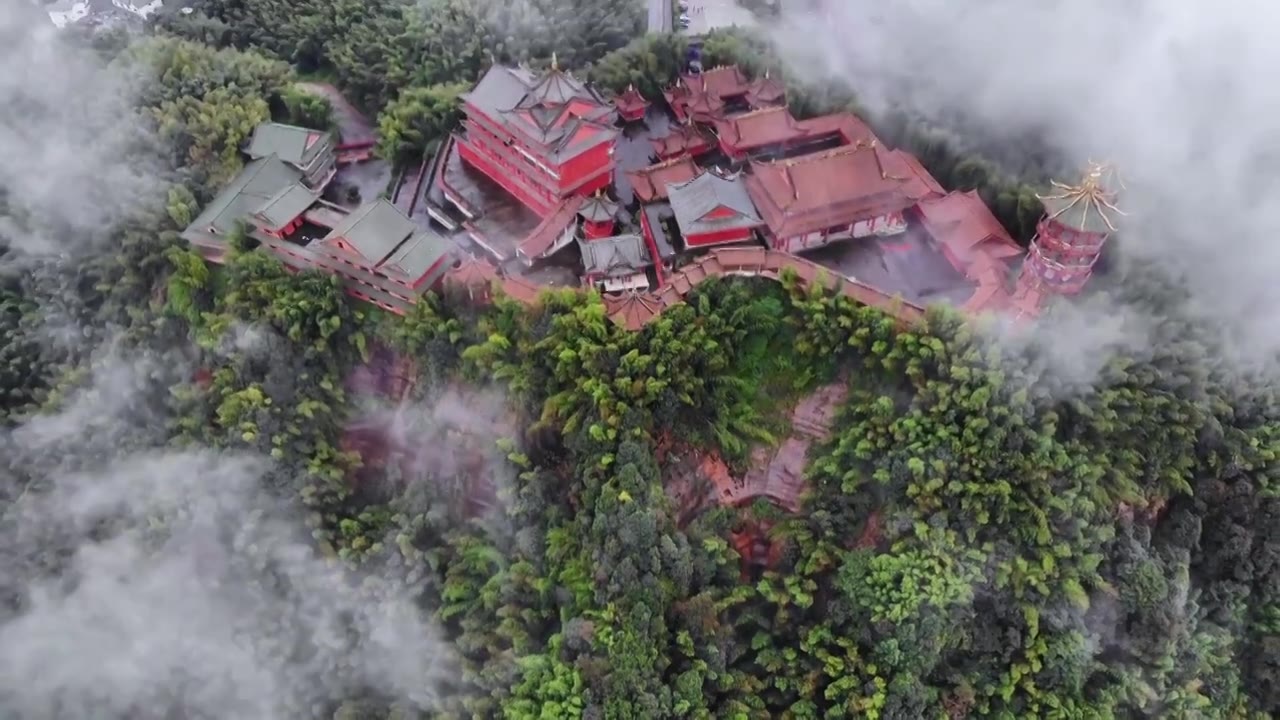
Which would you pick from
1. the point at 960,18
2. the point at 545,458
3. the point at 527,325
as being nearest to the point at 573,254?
the point at 527,325

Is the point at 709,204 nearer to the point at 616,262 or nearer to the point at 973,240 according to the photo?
the point at 616,262

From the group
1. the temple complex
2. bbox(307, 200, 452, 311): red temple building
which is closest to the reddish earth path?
the temple complex

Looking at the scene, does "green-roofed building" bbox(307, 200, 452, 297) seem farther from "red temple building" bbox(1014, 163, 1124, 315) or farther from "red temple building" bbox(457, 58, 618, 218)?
"red temple building" bbox(1014, 163, 1124, 315)

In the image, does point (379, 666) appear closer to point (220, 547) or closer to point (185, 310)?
point (220, 547)

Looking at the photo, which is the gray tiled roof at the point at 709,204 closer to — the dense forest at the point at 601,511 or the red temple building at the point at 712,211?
the red temple building at the point at 712,211

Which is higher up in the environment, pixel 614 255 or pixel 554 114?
pixel 554 114

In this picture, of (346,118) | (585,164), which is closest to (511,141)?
(585,164)

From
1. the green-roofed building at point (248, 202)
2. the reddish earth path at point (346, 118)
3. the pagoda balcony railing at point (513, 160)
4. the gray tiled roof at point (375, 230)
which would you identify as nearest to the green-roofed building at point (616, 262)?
the pagoda balcony railing at point (513, 160)
